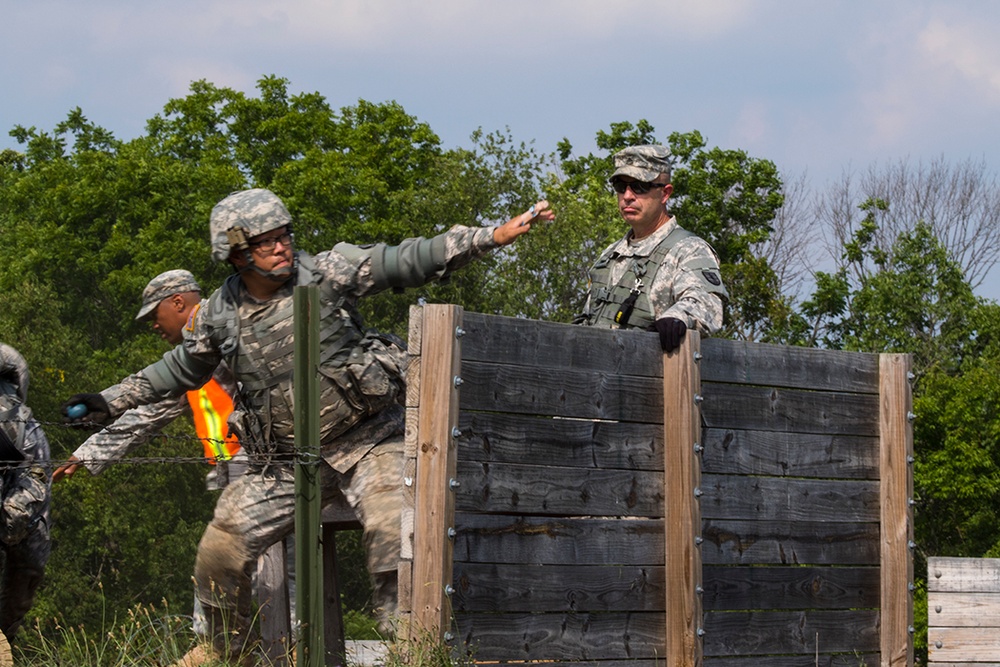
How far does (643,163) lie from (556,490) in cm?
183

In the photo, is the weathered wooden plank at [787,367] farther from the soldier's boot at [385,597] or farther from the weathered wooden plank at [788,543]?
the soldier's boot at [385,597]

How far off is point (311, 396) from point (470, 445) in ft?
2.17

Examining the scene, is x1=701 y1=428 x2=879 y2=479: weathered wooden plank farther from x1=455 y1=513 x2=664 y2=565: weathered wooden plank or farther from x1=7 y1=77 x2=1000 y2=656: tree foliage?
x1=7 y1=77 x2=1000 y2=656: tree foliage

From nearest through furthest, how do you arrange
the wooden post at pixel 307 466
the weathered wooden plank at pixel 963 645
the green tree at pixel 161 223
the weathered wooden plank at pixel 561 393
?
the wooden post at pixel 307 466 < the weathered wooden plank at pixel 561 393 < the weathered wooden plank at pixel 963 645 < the green tree at pixel 161 223

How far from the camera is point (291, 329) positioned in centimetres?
618

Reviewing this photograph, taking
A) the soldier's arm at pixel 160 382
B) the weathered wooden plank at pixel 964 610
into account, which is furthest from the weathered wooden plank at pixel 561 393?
the weathered wooden plank at pixel 964 610

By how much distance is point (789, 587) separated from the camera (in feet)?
21.5

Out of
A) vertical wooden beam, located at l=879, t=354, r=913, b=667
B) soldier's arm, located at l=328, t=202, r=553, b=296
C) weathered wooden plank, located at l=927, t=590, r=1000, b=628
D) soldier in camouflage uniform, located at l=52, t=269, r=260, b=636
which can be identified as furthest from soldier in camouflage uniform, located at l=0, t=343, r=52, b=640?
weathered wooden plank, located at l=927, t=590, r=1000, b=628

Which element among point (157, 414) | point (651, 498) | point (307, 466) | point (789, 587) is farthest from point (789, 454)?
point (157, 414)

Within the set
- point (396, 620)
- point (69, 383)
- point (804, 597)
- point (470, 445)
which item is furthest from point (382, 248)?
point (69, 383)

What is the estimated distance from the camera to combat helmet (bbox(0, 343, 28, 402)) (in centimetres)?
724

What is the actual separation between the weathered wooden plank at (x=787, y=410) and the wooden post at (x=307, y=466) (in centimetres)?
184

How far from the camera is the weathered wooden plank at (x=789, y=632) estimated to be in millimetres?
6254

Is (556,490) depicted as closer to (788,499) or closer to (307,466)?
(307,466)
